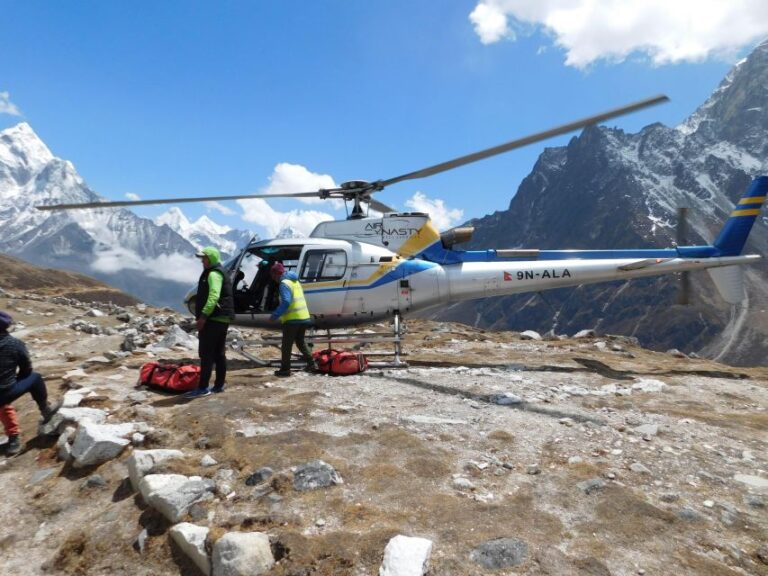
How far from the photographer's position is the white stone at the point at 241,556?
3449 millimetres

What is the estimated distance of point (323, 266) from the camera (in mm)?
12539

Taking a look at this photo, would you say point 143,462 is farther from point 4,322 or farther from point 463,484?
point 4,322

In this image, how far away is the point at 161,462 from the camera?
16.5 feet

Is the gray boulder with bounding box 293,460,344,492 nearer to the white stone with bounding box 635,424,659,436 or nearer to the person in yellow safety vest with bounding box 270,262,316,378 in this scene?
the white stone with bounding box 635,424,659,436

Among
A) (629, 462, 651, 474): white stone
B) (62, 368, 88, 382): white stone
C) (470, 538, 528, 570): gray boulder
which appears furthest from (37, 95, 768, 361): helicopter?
(470, 538, 528, 570): gray boulder

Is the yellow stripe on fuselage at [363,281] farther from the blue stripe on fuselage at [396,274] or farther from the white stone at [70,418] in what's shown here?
the white stone at [70,418]

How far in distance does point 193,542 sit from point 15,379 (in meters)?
4.98

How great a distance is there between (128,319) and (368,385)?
1989 cm

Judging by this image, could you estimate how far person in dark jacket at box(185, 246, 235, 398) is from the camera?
8125mm

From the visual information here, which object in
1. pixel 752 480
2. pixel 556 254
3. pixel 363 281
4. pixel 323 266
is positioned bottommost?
pixel 752 480

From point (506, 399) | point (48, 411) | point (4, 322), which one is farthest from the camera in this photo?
point (506, 399)

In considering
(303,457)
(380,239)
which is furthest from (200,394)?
(380,239)

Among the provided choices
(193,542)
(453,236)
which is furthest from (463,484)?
(453,236)

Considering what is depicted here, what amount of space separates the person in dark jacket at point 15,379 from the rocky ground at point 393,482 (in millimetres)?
322
